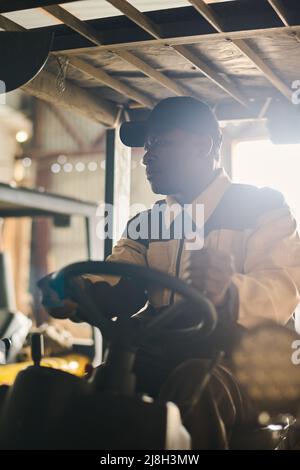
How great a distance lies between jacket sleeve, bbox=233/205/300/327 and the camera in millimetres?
2268

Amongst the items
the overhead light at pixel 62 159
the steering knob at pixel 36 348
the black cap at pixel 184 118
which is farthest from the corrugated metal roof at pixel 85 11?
the overhead light at pixel 62 159

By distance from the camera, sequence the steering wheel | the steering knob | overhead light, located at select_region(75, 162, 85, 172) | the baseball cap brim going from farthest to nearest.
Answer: overhead light, located at select_region(75, 162, 85, 172)
the baseball cap brim
the steering knob
the steering wheel

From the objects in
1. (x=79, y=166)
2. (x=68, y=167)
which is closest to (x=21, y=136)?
(x=68, y=167)

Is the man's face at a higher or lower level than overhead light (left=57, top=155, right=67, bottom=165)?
lower

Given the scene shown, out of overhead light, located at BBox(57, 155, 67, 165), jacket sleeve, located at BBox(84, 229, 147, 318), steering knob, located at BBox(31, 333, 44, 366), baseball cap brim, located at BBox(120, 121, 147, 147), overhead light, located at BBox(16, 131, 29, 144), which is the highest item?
overhead light, located at BBox(16, 131, 29, 144)

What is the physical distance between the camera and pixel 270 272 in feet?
7.83

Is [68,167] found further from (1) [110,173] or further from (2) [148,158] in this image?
(2) [148,158]

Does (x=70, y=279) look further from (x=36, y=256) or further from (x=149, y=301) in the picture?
(x=36, y=256)

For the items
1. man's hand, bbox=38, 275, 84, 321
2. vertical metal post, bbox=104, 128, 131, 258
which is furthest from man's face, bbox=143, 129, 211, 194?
vertical metal post, bbox=104, 128, 131, 258

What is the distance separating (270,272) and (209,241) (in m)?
0.35

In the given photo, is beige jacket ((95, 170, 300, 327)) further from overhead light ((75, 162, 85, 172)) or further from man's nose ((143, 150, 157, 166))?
overhead light ((75, 162, 85, 172))

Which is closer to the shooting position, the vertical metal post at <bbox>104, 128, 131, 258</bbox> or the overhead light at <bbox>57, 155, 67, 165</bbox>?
the vertical metal post at <bbox>104, 128, 131, 258</bbox>

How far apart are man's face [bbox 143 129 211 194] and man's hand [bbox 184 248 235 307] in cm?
65

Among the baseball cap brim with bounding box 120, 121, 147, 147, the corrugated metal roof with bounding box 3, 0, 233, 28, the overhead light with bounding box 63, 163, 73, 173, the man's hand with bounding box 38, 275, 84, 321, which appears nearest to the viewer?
the man's hand with bounding box 38, 275, 84, 321
